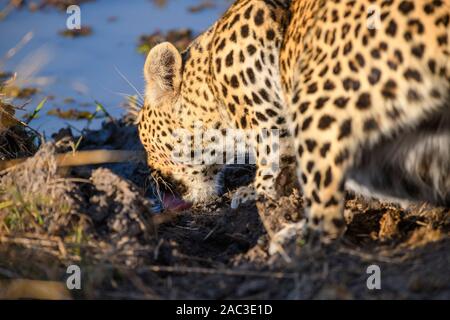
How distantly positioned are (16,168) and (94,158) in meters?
0.80

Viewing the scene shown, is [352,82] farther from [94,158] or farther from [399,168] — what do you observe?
[94,158]

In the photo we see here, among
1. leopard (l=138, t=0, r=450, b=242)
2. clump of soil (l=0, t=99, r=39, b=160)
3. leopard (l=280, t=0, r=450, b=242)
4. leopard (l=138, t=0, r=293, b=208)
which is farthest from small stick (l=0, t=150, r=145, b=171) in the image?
leopard (l=280, t=0, r=450, b=242)

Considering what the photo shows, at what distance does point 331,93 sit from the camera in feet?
16.8

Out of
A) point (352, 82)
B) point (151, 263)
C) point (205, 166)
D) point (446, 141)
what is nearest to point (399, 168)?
point (446, 141)

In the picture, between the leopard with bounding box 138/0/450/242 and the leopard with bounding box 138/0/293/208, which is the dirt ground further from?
the leopard with bounding box 138/0/293/208

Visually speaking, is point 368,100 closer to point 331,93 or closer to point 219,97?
point 331,93

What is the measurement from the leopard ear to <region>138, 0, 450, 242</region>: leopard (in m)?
0.01

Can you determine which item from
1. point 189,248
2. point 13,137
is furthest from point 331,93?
point 13,137

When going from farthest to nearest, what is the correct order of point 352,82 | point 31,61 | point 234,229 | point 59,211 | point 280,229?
point 31,61 → point 234,229 → point 280,229 → point 59,211 → point 352,82

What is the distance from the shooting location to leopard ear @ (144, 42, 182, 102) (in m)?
6.84

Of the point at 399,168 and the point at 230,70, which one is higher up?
the point at 230,70

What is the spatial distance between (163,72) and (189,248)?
1659 mm

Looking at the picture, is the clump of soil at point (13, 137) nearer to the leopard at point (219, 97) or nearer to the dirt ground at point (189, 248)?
the leopard at point (219, 97)

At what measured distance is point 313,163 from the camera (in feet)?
17.1
